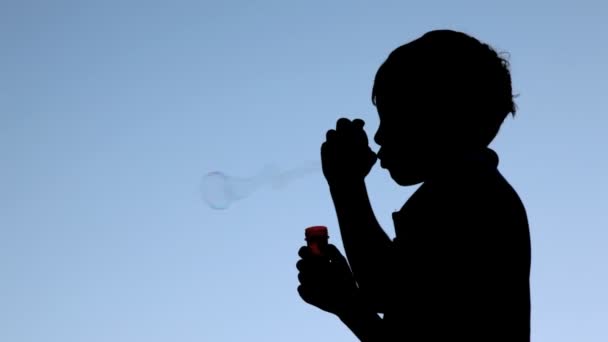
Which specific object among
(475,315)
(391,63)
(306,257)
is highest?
(391,63)

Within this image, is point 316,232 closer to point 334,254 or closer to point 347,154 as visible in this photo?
point 334,254

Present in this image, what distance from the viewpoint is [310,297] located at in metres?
1.98

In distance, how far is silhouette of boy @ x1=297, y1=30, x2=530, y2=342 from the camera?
5.28ft

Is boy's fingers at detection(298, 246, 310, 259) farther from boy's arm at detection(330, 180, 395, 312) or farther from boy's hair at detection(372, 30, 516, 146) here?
boy's hair at detection(372, 30, 516, 146)

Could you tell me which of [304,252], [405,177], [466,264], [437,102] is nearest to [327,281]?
[304,252]

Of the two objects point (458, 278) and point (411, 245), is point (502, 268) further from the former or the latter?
point (411, 245)

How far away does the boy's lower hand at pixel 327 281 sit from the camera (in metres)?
1.88

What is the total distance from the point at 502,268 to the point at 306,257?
0.62 meters

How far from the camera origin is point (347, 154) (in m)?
2.12

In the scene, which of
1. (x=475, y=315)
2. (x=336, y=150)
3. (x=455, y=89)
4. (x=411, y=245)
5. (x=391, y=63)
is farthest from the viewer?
(x=336, y=150)

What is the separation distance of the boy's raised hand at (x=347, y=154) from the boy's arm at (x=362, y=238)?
3cm

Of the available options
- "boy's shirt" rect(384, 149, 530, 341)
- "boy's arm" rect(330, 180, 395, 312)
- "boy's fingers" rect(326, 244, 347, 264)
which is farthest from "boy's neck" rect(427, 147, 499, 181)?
"boy's fingers" rect(326, 244, 347, 264)

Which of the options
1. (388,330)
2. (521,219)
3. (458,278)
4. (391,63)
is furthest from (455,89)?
(388,330)

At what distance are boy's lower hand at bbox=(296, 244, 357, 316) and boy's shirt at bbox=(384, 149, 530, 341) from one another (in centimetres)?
19
